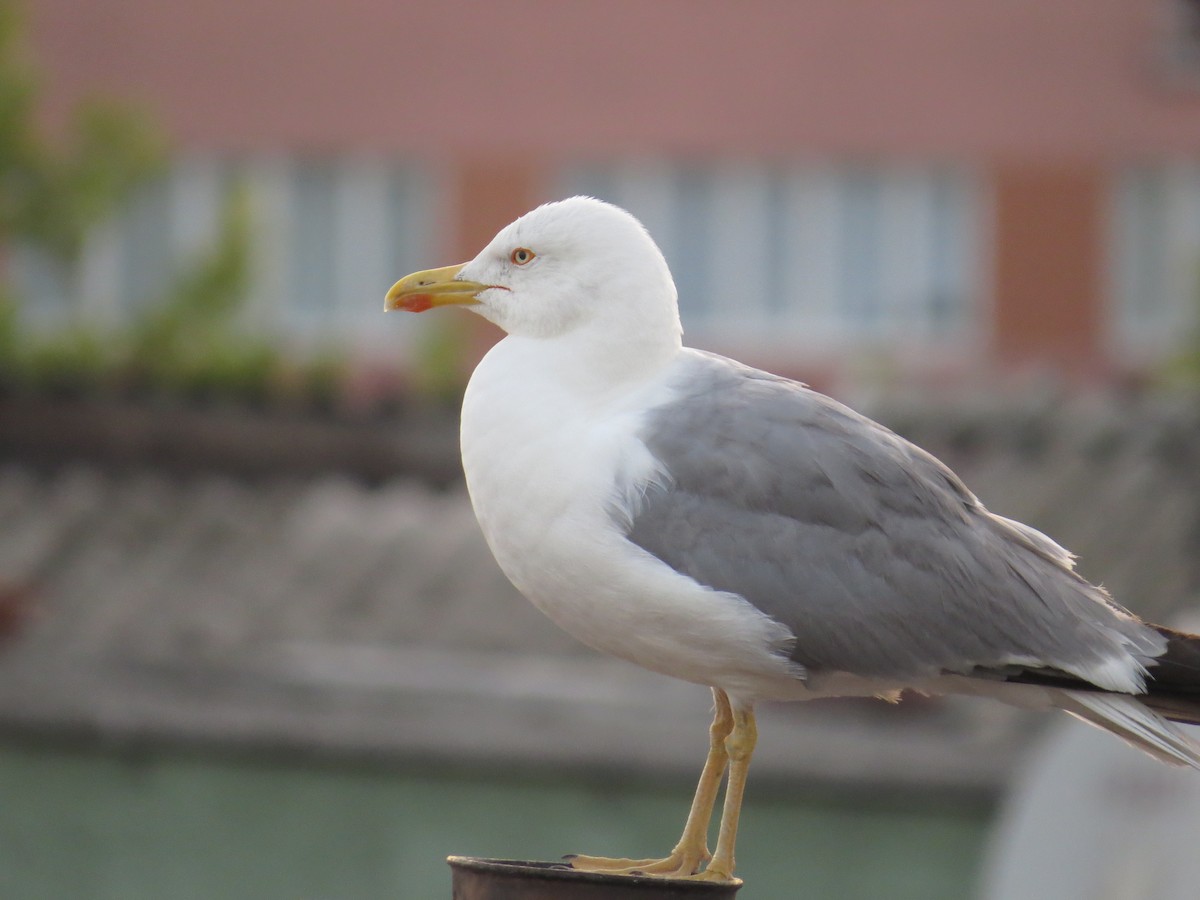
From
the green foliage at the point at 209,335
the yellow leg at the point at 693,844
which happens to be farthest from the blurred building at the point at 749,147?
the yellow leg at the point at 693,844

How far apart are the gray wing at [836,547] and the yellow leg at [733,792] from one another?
11 cm

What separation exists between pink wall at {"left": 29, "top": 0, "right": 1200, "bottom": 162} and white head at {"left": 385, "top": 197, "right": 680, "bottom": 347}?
33.6 feet

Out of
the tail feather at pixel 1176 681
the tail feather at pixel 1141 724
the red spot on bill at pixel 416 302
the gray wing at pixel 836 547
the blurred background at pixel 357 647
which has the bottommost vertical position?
the blurred background at pixel 357 647

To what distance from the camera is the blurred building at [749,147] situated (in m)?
12.2

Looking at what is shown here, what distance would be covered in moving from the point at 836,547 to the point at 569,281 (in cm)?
41

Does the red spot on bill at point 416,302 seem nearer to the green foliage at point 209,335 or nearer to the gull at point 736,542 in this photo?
the gull at point 736,542

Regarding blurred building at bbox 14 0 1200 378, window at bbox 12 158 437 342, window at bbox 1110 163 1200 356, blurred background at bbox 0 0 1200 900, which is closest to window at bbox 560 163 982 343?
blurred building at bbox 14 0 1200 378

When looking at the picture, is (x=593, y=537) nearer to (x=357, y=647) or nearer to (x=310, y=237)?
(x=357, y=647)

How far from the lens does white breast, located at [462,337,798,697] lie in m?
1.98

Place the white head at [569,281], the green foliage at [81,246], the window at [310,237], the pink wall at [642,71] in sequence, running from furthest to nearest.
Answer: the window at [310,237]
the pink wall at [642,71]
the green foliage at [81,246]
the white head at [569,281]

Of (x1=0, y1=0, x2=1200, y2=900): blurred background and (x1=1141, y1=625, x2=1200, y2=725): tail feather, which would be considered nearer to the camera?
(x1=1141, y1=625, x2=1200, y2=725): tail feather

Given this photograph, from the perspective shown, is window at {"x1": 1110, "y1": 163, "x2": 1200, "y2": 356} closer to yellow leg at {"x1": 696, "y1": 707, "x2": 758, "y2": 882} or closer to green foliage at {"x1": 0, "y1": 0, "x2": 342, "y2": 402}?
green foliage at {"x1": 0, "y1": 0, "x2": 342, "y2": 402}

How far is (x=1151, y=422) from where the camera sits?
5992 mm

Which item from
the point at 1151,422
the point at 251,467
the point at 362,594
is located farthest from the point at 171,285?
the point at 1151,422
